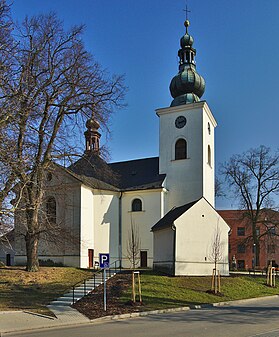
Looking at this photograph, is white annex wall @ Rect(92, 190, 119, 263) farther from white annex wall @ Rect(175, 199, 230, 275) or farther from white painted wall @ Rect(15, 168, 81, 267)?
white annex wall @ Rect(175, 199, 230, 275)

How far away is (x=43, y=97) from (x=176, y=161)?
16119 millimetres

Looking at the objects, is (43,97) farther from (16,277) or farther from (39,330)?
(39,330)

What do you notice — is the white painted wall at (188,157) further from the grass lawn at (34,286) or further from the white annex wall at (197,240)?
the grass lawn at (34,286)

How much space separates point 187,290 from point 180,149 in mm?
17944

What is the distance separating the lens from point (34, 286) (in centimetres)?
2188

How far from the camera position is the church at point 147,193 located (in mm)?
32156

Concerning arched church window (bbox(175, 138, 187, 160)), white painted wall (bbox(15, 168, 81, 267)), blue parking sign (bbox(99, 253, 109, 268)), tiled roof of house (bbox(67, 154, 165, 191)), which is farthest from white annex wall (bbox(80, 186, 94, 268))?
blue parking sign (bbox(99, 253, 109, 268))

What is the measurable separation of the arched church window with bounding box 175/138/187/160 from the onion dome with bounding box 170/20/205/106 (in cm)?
358

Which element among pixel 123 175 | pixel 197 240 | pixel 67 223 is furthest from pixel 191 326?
pixel 123 175

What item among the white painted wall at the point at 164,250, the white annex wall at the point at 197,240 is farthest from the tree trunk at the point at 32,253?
the white annex wall at the point at 197,240

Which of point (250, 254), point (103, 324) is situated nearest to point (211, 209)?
point (103, 324)

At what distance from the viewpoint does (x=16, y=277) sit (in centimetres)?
2322

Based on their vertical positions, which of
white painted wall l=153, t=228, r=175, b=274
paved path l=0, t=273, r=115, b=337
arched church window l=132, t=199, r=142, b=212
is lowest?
paved path l=0, t=273, r=115, b=337

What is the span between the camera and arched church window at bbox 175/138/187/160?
123 ft
